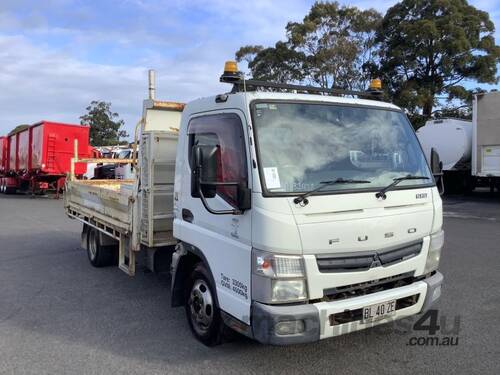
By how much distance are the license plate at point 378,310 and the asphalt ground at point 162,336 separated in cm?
47

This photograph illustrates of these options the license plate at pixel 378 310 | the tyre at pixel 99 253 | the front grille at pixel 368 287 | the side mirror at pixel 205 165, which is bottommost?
the tyre at pixel 99 253

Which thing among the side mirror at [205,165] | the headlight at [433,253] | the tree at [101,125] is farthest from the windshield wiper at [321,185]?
the tree at [101,125]

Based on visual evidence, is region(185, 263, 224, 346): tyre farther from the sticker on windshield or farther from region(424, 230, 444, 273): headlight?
region(424, 230, 444, 273): headlight

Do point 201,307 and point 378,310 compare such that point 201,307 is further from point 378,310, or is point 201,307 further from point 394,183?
point 394,183

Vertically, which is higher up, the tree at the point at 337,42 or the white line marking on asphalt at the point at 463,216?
the tree at the point at 337,42

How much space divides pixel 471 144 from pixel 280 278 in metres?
17.4

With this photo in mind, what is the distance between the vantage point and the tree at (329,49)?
28.3 m

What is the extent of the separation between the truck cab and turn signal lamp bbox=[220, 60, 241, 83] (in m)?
0.18

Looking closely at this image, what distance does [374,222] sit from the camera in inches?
144

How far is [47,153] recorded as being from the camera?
20234 mm

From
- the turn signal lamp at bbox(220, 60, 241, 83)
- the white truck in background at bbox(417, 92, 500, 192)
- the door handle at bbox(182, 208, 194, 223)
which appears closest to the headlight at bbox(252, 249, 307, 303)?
the door handle at bbox(182, 208, 194, 223)

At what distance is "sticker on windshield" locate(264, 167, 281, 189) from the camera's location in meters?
3.51

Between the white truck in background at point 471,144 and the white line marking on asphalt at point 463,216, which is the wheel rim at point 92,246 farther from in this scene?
the white truck in background at point 471,144

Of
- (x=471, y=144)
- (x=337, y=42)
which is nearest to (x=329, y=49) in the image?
(x=337, y=42)
